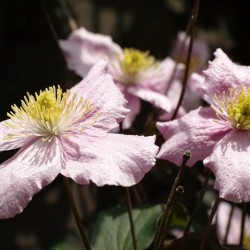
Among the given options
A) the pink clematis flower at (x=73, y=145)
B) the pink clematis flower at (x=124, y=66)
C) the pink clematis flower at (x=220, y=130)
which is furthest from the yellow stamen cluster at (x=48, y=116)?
the pink clematis flower at (x=124, y=66)

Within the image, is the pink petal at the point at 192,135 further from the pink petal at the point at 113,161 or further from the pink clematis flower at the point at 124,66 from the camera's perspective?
the pink clematis flower at the point at 124,66

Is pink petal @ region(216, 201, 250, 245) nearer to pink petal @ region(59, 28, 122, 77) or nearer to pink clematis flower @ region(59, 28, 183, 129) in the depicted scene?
pink clematis flower @ region(59, 28, 183, 129)

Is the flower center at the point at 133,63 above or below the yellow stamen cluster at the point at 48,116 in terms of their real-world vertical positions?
below

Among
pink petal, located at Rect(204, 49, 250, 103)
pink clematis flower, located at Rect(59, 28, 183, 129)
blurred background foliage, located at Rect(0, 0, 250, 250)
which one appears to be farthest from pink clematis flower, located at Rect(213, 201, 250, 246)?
pink petal, located at Rect(204, 49, 250, 103)

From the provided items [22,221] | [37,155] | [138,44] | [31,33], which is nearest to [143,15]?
[138,44]

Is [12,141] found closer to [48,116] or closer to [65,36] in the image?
[48,116]
